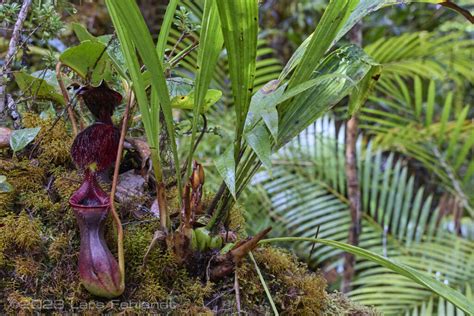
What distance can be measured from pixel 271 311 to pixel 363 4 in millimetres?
520

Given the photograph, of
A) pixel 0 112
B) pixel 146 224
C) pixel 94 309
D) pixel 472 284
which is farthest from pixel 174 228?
pixel 472 284

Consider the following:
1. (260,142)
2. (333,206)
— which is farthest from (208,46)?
(333,206)

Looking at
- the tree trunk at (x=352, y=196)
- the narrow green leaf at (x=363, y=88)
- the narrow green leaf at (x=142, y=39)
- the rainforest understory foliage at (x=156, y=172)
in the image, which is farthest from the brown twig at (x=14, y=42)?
the tree trunk at (x=352, y=196)

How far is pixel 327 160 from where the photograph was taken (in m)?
2.42

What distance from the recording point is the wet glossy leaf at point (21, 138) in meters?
0.81

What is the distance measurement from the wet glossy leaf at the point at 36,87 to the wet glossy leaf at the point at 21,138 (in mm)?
114

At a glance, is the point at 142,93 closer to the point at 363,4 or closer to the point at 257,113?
the point at 257,113

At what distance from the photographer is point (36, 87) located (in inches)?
36.1

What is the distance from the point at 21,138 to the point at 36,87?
0.46 ft

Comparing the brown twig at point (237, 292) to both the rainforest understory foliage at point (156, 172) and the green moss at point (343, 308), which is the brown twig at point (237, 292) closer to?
the rainforest understory foliage at point (156, 172)

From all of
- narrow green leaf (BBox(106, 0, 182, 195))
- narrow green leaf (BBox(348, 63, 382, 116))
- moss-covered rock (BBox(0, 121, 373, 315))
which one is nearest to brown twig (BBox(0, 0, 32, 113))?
moss-covered rock (BBox(0, 121, 373, 315))

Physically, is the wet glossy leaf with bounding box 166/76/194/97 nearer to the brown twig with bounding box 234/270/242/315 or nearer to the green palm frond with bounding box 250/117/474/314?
the brown twig with bounding box 234/270/242/315

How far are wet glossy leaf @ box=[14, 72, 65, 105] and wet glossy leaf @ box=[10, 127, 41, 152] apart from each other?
0.37 ft

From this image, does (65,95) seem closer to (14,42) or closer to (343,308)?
(14,42)
